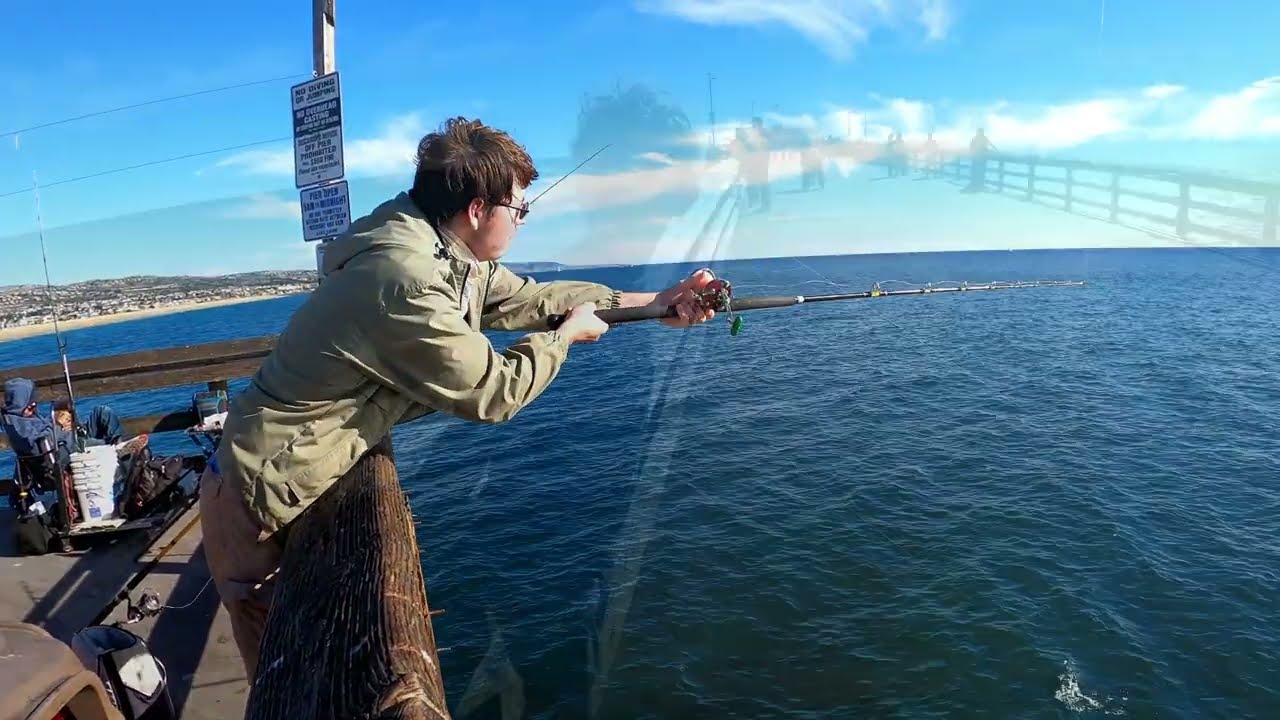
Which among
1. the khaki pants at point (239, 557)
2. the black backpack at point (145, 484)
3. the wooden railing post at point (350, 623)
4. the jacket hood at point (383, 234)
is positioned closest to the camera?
the wooden railing post at point (350, 623)

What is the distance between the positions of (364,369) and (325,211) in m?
6.26

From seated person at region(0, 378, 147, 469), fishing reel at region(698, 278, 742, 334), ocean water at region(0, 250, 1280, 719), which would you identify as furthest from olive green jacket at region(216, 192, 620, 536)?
ocean water at region(0, 250, 1280, 719)

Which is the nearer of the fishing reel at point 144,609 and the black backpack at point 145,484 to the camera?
the fishing reel at point 144,609

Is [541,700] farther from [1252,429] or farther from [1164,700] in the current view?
[1252,429]

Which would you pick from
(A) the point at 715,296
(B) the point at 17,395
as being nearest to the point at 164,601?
(B) the point at 17,395

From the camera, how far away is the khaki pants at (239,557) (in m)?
2.81

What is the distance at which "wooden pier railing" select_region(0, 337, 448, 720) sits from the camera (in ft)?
5.29

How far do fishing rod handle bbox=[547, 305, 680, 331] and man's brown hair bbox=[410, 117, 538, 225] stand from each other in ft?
3.26

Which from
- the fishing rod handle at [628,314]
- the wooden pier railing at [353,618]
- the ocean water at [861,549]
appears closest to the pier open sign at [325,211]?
the fishing rod handle at [628,314]

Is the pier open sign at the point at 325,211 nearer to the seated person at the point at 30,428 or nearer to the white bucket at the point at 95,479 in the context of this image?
the white bucket at the point at 95,479

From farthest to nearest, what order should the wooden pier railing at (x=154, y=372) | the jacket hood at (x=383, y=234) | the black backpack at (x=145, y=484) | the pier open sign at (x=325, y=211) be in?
the wooden pier railing at (x=154, y=372) < the pier open sign at (x=325, y=211) < the black backpack at (x=145, y=484) < the jacket hood at (x=383, y=234)

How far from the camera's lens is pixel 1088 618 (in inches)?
542

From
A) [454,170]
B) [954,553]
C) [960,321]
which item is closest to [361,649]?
[454,170]

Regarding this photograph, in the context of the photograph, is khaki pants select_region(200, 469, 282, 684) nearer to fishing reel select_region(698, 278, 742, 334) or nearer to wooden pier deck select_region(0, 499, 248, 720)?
wooden pier deck select_region(0, 499, 248, 720)
